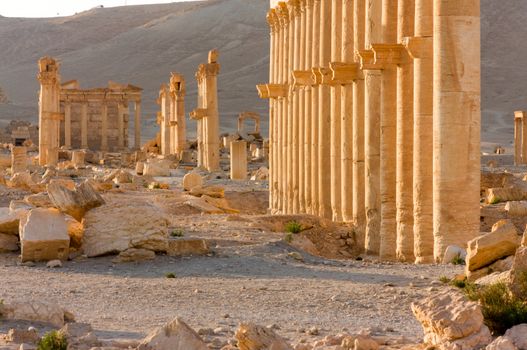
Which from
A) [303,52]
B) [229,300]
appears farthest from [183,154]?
[229,300]

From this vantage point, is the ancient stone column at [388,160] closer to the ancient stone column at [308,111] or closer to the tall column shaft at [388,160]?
the tall column shaft at [388,160]

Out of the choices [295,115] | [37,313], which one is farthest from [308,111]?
[37,313]

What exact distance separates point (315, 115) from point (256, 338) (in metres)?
20.9

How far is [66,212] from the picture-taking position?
18.3m

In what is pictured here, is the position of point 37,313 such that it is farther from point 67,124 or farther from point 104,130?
point 67,124

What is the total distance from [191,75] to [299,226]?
354 ft

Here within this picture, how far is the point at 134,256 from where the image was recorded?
17.0m

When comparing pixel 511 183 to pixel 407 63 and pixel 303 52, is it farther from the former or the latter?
pixel 407 63

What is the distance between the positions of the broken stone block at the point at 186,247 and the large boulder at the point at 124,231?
0.12 m

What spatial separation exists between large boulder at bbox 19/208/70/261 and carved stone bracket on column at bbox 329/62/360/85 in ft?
28.0

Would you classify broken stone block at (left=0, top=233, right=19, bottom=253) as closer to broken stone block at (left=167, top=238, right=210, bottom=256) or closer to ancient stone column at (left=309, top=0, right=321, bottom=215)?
broken stone block at (left=167, top=238, right=210, bottom=256)

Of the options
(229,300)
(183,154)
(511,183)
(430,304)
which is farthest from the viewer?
(183,154)

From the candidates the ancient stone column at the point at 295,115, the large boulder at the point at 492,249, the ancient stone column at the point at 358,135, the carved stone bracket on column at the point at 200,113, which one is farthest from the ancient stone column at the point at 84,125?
the large boulder at the point at 492,249

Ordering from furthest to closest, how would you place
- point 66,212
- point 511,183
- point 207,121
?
1. point 207,121
2. point 511,183
3. point 66,212
